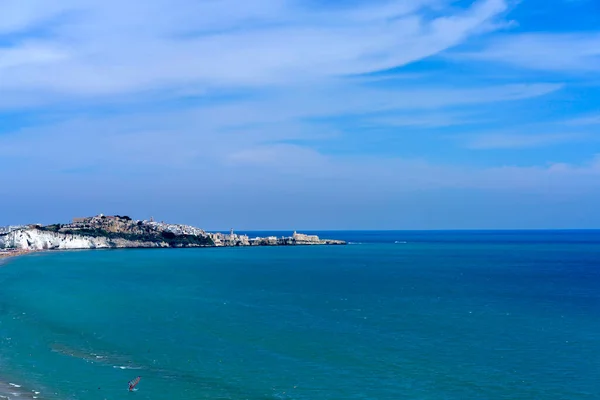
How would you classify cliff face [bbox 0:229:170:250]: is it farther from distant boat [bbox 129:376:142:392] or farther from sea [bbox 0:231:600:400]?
distant boat [bbox 129:376:142:392]

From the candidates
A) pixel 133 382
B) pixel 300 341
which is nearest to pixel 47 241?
pixel 300 341

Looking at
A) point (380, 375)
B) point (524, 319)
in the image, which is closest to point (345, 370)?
point (380, 375)

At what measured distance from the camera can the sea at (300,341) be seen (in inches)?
1296

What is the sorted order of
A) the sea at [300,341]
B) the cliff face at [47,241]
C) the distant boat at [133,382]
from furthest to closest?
the cliff face at [47,241] < the sea at [300,341] < the distant boat at [133,382]

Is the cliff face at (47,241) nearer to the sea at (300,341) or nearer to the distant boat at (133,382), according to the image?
the sea at (300,341)

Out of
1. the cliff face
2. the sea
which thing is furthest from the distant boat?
the cliff face

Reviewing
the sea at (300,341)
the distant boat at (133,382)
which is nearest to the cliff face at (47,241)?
the sea at (300,341)

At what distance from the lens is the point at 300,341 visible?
143 ft

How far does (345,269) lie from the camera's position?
371ft

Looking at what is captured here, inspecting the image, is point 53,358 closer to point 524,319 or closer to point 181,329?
point 181,329

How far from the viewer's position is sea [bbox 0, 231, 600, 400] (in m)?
32.9

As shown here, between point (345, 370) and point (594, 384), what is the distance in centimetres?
1422

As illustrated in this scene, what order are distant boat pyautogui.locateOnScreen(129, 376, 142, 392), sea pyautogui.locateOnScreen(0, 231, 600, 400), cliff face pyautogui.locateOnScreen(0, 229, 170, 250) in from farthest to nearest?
cliff face pyautogui.locateOnScreen(0, 229, 170, 250) → sea pyautogui.locateOnScreen(0, 231, 600, 400) → distant boat pyautogui.locateOnScreen(129, 376, 142, 392)

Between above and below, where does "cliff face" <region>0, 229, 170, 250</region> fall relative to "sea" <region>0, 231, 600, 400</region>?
above
